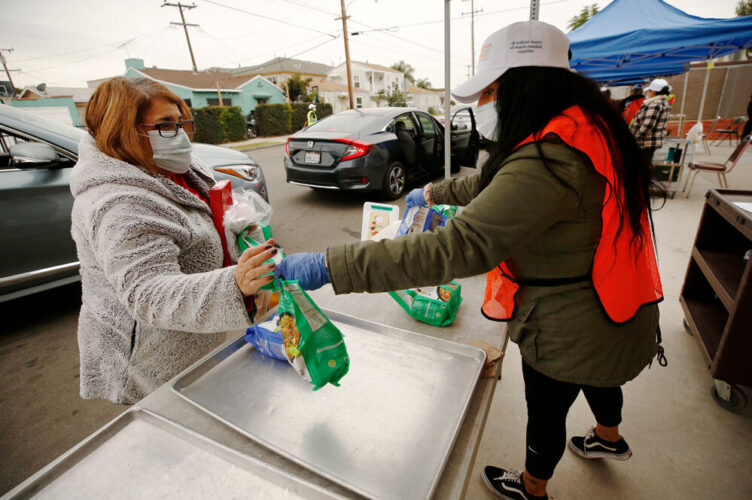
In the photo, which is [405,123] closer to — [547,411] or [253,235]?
[253,235]

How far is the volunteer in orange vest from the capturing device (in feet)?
3.02

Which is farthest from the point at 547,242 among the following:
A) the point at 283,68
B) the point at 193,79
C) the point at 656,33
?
the point at 283,68

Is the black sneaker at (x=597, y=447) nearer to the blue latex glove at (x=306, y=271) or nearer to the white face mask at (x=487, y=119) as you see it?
the white face mask at (x=487, y=119)

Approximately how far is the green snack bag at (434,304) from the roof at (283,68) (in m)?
47.2

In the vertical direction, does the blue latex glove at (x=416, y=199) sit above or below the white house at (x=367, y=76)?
below

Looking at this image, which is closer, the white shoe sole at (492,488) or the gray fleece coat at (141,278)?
the gray fleece coat at (141,278)

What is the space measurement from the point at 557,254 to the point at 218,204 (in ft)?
3.79

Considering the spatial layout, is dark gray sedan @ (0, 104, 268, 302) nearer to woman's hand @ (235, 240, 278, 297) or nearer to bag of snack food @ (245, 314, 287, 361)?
bag of snack food @ (245, 314, 287, 361)

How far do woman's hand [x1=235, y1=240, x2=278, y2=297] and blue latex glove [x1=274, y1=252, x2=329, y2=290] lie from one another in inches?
2.0

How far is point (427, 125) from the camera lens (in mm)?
7121

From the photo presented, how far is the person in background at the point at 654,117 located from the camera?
5699 mm

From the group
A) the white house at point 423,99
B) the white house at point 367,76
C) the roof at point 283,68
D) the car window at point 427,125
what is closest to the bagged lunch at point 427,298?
the car window at point 427,125

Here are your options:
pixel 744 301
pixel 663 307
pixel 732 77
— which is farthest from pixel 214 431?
pixel 732 77

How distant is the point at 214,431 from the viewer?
103 cm
